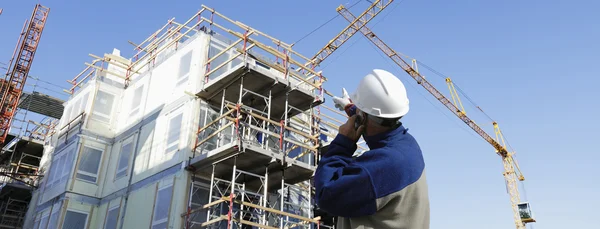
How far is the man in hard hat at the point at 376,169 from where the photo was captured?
2.30 metres

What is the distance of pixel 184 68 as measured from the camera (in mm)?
20109

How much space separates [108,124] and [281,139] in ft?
31.5

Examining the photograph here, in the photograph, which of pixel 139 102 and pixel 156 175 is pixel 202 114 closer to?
pixel 156 175

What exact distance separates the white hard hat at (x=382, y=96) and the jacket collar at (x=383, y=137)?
0.33ft

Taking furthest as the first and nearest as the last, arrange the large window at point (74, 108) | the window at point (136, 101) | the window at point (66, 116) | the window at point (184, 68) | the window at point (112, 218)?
the window at point (66, 116), the large window at point (74, 108), the window at point (136, 101), the window at point (184, 68), the window at point (112, 218)

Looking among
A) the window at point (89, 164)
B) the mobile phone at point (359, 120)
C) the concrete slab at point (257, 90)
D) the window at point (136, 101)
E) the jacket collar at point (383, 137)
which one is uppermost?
the window at point (136, 101)

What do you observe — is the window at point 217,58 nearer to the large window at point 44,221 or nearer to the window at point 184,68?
the window at point 184,68

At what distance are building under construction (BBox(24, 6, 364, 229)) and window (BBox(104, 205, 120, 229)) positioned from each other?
5cm

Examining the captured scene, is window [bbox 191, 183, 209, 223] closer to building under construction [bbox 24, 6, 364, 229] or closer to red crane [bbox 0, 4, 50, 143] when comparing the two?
building under construction [bbox 24, 6, 364, 229]

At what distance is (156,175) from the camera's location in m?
18.3

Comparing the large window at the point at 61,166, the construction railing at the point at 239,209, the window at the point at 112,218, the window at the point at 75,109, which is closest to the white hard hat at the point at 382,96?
the construction railing at the point at 239,209

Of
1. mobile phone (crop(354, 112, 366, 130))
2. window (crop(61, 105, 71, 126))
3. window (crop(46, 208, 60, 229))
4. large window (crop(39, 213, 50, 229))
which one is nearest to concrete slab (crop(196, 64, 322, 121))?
window (crop(46, 208, 60, 229))

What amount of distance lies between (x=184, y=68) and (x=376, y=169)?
1859cm

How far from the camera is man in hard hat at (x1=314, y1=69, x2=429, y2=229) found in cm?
230
